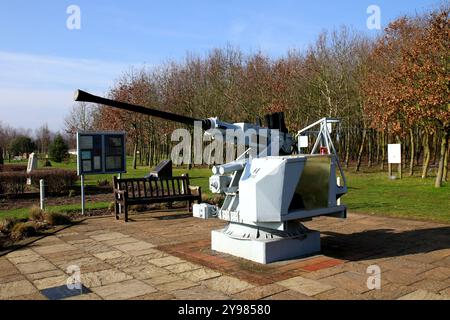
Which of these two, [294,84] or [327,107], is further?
[294,84]

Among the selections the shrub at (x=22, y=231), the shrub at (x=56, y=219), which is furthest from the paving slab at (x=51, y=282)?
the shrub at (x=56, y=219)

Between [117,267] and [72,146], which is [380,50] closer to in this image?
[117,267]

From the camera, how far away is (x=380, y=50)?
23719mm

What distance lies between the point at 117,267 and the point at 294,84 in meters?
25.7

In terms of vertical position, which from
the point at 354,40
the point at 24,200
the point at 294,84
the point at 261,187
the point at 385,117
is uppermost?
the point at 354,40

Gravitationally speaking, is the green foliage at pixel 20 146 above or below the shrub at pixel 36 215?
above

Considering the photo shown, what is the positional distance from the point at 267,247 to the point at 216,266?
31.0 inches

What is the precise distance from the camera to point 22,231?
8.84 meters

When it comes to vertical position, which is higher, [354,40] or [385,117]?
[354,40]

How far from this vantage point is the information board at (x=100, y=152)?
478 inches

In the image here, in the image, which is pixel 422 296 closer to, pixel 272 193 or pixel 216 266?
pixel 272 193

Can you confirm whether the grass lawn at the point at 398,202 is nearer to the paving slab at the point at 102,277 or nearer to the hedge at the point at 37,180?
the hedge at the point at 37,180

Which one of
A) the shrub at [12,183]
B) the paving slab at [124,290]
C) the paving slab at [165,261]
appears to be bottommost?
the paving slab at [165,261]
